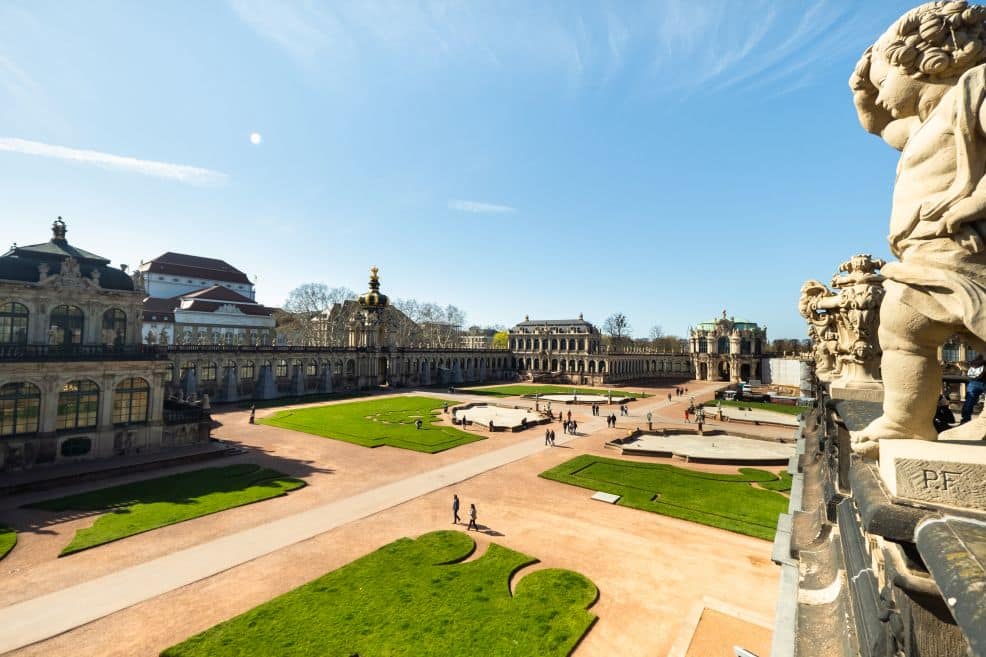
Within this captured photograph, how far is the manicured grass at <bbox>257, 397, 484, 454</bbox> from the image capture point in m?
36.9

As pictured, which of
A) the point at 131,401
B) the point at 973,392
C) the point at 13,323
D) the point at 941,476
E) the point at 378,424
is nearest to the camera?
the point at 941,476

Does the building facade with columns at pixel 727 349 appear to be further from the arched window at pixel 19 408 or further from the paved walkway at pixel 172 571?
the arched window at pixel 19 408

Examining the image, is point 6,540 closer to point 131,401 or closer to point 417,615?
point 131,401

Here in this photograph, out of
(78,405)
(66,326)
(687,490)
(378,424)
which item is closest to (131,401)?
(78,405)

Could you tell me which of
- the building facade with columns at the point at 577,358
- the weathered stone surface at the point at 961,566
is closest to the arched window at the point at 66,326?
the weathered stone surface at the point at 961,566

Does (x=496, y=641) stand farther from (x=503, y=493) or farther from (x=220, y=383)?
(x=220, y=383)

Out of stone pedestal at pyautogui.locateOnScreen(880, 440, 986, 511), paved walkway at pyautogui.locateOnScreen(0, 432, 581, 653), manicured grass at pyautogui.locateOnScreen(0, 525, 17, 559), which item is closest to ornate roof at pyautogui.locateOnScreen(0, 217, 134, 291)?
manicured grass at pyautogui.locateOnScreen(0, 525, 17, 559)

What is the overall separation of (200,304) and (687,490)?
81.3 meters

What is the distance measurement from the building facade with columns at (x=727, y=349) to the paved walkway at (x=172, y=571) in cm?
9043

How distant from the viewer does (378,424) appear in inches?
1727

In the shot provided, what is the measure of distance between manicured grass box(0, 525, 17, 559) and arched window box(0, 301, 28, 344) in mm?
14629

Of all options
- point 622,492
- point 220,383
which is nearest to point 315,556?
point 622,492

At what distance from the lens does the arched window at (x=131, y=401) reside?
30.5 m

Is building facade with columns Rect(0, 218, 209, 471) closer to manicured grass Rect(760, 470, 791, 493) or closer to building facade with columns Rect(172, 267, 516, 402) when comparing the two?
building facade with columns Rect(172, 267, 516, 402)
